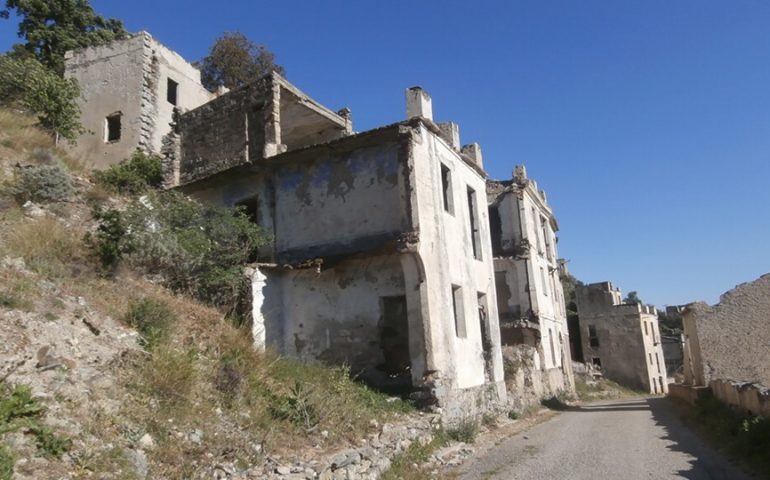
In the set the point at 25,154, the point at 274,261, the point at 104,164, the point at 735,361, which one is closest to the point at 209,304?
the point at 274,261

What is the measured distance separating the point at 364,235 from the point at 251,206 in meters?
4.20

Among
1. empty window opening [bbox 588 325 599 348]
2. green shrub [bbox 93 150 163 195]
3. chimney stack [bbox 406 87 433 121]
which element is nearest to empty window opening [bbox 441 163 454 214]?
chimney stack [bbox 406 87 433 121]

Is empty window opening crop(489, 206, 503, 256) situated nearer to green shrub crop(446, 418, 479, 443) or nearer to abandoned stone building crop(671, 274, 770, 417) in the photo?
abandoned stone building crop(671, 274, 770, 417)

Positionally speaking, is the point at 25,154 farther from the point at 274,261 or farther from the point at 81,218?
the point at 274,261

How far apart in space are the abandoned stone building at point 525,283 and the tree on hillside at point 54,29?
21.8m

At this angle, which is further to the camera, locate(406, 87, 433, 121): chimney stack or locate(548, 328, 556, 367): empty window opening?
locate(548, 328, 556, 367): empty window opening

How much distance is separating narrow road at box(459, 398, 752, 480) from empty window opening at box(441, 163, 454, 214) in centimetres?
599

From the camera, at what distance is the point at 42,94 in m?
17.1

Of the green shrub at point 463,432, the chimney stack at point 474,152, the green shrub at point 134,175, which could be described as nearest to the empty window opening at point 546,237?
the chimney stack at point 474,152

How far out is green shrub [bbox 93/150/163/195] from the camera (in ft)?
56.2

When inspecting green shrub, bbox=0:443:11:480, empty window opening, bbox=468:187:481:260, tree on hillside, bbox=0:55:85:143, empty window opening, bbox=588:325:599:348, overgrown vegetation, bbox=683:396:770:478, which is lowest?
overgrown vegetation, bbox=683:396:770:478

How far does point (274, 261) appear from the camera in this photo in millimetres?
14219

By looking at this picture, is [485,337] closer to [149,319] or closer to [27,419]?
[149,319]

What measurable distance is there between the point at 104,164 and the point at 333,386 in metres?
14.7
